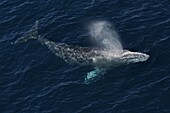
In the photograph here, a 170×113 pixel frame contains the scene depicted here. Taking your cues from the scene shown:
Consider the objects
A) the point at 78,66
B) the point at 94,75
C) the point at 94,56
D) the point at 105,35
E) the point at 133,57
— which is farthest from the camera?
the point at 105,35

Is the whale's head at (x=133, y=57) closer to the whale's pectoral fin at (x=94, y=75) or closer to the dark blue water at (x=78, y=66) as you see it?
the dark blue water at (x=78, y=66)

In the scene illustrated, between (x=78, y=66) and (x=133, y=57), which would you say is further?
(x=78, y=66)

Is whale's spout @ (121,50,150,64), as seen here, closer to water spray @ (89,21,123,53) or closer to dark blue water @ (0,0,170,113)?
dark blue water @ (0,0,170,113)

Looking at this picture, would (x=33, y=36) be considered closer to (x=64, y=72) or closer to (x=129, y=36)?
(x=64, y=72)

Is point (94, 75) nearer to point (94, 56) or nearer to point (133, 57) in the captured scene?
point (94, 56)

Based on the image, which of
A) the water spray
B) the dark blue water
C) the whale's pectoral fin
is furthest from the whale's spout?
the whale's pectoral fin

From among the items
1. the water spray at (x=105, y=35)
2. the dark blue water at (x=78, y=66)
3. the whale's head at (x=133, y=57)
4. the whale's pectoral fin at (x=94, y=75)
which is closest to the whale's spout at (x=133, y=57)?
the whale's head at (x=133, y=57)

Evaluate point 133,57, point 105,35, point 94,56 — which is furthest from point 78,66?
point 133,57
